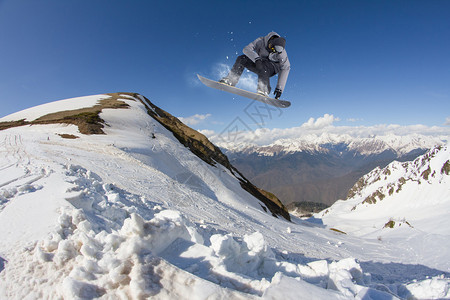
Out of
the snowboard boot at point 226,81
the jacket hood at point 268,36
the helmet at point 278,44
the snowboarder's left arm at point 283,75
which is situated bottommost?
the snowboard boot at point 226,81

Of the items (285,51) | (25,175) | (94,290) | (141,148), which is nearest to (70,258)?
(94,290)

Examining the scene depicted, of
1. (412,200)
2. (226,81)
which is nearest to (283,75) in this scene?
(226,81)

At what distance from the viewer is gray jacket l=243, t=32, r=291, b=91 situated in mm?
10336

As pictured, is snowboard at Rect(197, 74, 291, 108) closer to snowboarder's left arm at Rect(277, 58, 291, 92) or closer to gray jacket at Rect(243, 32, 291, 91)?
snowboarder's left arm at Rect(277, 58, 291, 92)

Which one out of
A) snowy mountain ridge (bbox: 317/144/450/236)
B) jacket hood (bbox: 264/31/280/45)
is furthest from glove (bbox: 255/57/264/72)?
snowy mountain ridge (bbox: 317/144/450/236)

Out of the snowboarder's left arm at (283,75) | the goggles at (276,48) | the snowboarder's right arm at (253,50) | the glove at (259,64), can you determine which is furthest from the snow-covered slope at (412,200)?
the goggles at (276,48)

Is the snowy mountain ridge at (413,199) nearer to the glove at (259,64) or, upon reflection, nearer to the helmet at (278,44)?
the glove at (259,64)

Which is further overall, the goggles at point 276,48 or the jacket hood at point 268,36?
the jacket hood at point 268,36

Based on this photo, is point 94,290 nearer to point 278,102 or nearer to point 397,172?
point 278,102

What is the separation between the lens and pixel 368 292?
315cm

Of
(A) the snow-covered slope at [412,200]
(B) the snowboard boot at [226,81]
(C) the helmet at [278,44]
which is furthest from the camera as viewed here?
(A) the snow-covered slope at [412,200]

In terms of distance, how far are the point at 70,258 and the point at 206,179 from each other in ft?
74.7

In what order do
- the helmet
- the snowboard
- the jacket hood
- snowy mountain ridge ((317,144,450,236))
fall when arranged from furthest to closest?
snowy mountain ridge ((317,144,450,236)) → the snowboard → the jacket hood → the helmet

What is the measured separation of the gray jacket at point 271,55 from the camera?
33.9 feet
